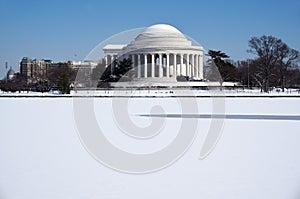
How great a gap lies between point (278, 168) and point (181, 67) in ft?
255

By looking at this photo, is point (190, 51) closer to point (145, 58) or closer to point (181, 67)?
point (181, 67)

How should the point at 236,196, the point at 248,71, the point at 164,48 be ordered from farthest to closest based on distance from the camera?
the point at 164,48 → the point at 248,71 → the point at 236,196

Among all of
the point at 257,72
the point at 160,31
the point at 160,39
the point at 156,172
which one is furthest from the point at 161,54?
the point at 156,172

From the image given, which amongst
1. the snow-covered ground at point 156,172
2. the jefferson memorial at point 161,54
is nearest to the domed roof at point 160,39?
the jefferson memorial at point 161,54

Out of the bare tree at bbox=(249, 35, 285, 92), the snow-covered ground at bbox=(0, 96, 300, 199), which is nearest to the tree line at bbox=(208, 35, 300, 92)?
the bare tree at bbox=(249, 35, 285, 92)

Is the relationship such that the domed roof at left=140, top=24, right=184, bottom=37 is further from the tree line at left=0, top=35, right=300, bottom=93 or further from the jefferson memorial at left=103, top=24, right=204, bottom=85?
the tree line at left=0, top=35, right=300, bottom=93

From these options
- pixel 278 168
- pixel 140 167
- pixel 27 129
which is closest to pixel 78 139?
pixel 27 129

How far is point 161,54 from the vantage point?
83.8 meters

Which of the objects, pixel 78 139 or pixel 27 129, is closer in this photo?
pixel 78 139

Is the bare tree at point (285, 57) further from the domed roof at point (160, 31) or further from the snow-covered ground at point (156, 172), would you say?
the snow-covered ground at point (156, 172)

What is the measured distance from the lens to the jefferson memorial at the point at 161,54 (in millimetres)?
81750

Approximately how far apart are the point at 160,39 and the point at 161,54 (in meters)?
3.31

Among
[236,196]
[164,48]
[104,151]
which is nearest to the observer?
[236,196]

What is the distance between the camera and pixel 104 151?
9.76 metres
